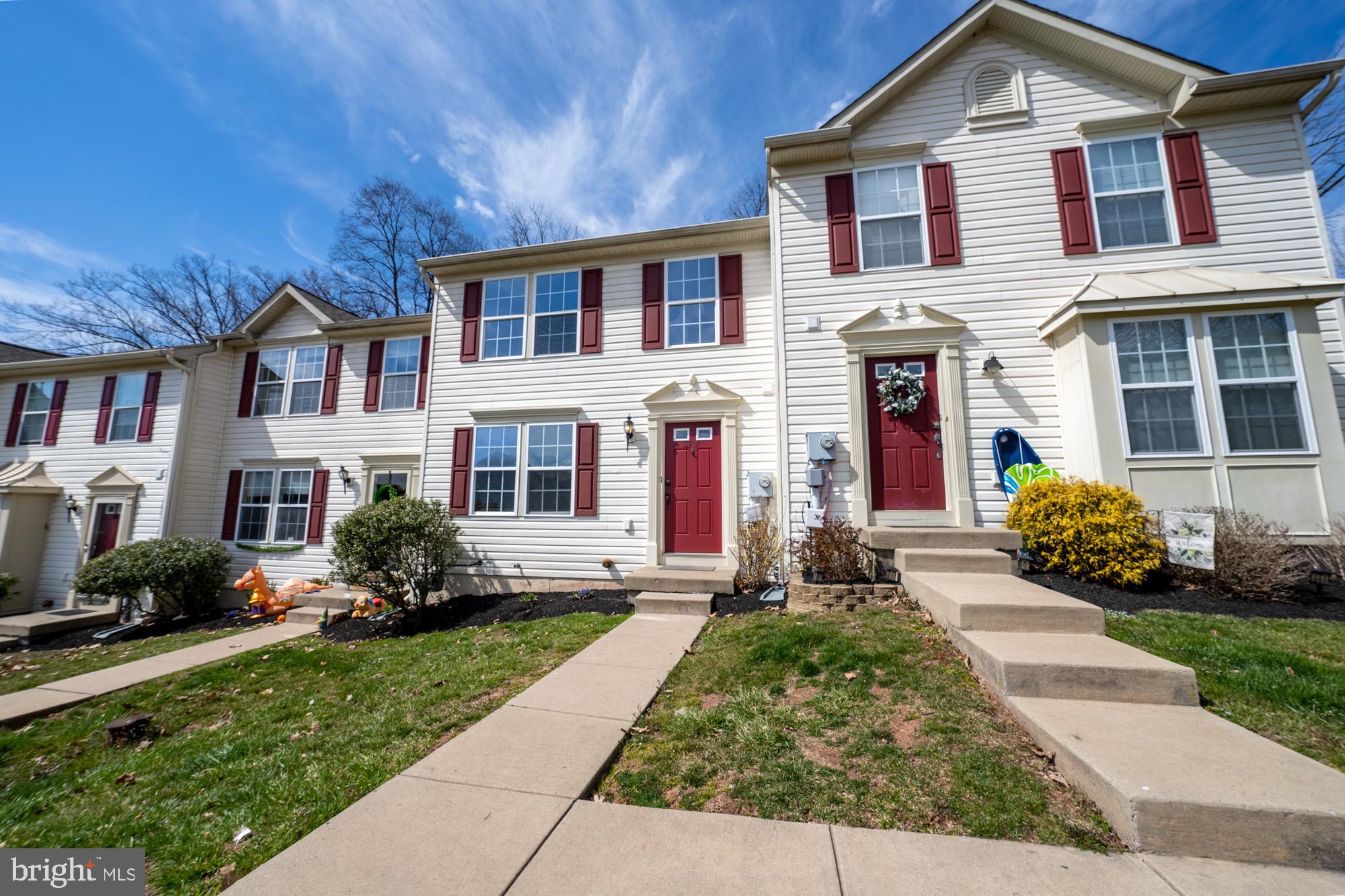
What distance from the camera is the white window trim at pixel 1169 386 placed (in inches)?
226

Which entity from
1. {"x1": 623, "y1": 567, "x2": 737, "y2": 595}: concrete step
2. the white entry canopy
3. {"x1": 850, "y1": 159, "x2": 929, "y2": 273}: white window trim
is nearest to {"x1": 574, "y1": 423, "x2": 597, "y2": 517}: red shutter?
{"x1": 623, "y1": 567, "x2": 737, "y2": 595}: concrete step

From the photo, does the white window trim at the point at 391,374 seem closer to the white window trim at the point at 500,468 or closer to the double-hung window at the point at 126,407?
the white window trim at the point at 500,468

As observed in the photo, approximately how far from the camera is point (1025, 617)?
12.4 ft

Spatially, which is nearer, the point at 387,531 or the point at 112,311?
the point at 387,531

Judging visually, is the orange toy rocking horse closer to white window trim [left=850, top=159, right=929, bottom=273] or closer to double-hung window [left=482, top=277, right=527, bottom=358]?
double-hung window [left=482, top=277, right=527, bottom=358]

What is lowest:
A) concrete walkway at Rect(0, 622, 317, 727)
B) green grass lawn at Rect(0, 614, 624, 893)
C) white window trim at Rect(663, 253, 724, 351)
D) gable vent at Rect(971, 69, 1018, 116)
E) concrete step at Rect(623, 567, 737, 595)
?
concrete walkway at Rect(0, 622, 317, 727)

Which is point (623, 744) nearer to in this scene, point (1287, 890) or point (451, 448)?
point (1287, 890)

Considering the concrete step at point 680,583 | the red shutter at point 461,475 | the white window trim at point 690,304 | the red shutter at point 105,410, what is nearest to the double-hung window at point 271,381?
the red shutter at point 105,410

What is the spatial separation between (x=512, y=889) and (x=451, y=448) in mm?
8613

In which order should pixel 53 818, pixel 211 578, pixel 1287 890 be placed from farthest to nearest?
1. pixel 211 578
2. pixel 53 818
3. pixel 1287 890

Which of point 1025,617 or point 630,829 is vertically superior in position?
point 1025,617

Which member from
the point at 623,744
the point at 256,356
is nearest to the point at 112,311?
the point at 256,356

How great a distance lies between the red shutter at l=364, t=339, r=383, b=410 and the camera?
441 inches

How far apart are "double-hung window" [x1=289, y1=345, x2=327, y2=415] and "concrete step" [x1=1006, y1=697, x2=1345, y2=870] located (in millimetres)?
13989
